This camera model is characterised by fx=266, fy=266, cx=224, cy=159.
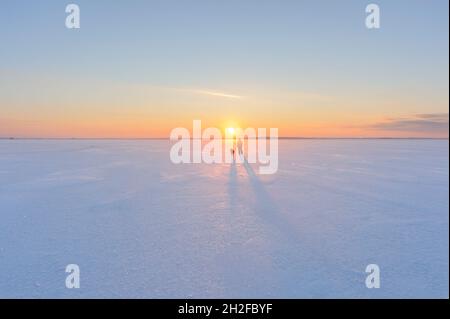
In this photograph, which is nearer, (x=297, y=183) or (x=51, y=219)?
(x=51, y=219)

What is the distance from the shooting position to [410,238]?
12.0ft

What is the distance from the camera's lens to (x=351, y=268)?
9.61 ft

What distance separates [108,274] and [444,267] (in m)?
3.65

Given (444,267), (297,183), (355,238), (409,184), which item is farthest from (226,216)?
(409,184)

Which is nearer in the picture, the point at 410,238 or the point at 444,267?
the point at 444,267

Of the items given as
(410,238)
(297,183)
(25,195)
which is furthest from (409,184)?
(25,195)
